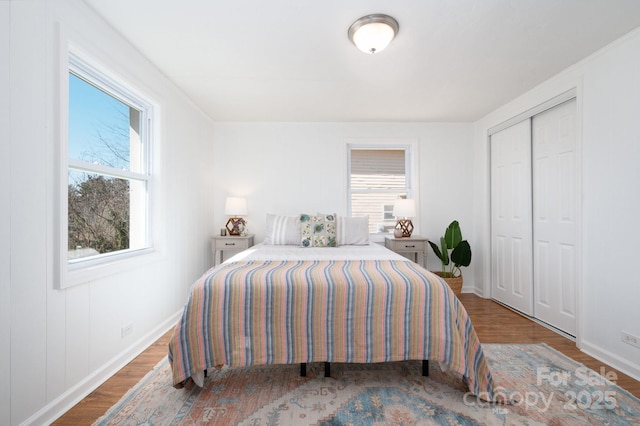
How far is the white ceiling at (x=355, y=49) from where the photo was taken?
1.85m

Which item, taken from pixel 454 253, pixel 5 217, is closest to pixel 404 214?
pixel 454 253

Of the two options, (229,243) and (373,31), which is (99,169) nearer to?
(229,243)

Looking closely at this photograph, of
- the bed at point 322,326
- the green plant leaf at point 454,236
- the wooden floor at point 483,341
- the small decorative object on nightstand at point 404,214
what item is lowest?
the wooden floor at point 483,341

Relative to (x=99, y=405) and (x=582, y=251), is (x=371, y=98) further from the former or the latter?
(x=99, y=405)

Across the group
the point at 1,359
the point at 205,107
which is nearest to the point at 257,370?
the point at 1,359

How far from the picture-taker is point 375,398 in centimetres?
177

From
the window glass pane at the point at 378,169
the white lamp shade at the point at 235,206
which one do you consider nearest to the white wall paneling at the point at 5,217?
the white lamp shade at the point at 235,206

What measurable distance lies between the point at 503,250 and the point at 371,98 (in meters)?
2.38

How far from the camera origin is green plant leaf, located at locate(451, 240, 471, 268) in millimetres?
3713

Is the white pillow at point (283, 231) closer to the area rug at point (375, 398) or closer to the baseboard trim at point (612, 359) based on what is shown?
the area rug at point (375, 398)

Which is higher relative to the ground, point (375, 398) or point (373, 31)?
point (373, 31)

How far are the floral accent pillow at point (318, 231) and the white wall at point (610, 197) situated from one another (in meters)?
2.23

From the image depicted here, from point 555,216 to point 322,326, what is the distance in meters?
2.54

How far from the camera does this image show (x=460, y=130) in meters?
4.17
